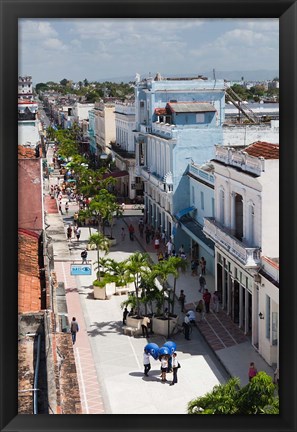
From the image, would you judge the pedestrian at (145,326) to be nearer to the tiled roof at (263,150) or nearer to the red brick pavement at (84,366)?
the red brick pavement at (84,366)

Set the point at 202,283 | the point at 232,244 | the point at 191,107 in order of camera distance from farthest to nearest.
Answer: the point at 191,107 → the point at 202,283 → the point at 232,244

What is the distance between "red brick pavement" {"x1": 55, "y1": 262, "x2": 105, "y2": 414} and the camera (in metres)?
13.9

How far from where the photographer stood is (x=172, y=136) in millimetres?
29375

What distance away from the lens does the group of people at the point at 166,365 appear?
1512cm

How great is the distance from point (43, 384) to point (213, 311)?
544 inches

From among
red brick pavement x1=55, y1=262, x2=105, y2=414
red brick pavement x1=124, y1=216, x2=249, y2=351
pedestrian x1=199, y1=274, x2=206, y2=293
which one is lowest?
red brick pavement x1=55, y1=262, x2=105, y2=414

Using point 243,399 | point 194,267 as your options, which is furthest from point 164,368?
point 194,267

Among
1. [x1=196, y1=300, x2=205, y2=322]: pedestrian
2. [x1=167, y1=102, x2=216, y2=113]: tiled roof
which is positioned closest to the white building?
[x1=196, y1=300, x2=205, y2=322]: pedestrian

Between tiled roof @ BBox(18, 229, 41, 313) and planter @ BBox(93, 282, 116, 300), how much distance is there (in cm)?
742

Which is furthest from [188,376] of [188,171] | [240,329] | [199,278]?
[188,171]

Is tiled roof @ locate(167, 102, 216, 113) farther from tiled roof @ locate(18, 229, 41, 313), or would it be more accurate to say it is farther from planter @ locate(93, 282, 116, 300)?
tiled roof @ locate(18, 229, 41, 313)

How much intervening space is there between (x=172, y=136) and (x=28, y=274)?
18.1m

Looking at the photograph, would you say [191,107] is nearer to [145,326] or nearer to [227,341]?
[145,326]
